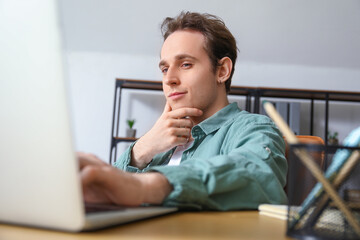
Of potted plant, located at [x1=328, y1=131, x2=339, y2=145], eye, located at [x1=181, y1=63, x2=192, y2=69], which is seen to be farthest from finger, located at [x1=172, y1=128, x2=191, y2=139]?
potted plant, located at [x1=328, y1=131, x2=339, y2=145]

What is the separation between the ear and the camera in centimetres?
152

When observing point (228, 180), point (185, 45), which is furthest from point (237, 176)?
point (185, 45)

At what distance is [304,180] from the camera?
602 millimetres

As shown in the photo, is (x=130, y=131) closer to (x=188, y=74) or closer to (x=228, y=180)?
(x=188, y=74)

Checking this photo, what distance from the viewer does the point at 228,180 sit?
0.67 m

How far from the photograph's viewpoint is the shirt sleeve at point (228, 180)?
63cm

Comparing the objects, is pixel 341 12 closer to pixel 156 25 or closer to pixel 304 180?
pixel 156 25

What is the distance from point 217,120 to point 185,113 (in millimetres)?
106

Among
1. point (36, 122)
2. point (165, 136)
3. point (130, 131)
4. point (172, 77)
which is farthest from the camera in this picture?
point (130, 131)

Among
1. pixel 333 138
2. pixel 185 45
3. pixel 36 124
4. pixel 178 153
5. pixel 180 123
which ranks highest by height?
pixel 185 45

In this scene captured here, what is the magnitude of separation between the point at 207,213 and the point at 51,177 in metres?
0.34

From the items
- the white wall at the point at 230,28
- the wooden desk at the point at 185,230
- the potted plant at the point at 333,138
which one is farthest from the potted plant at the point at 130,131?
the wooden desk at the point at 185,230

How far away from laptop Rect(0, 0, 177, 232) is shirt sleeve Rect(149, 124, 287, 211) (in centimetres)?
25

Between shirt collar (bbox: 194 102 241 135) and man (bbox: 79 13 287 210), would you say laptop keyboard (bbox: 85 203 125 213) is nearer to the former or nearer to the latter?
man (bbox: 79 13 287 210)
